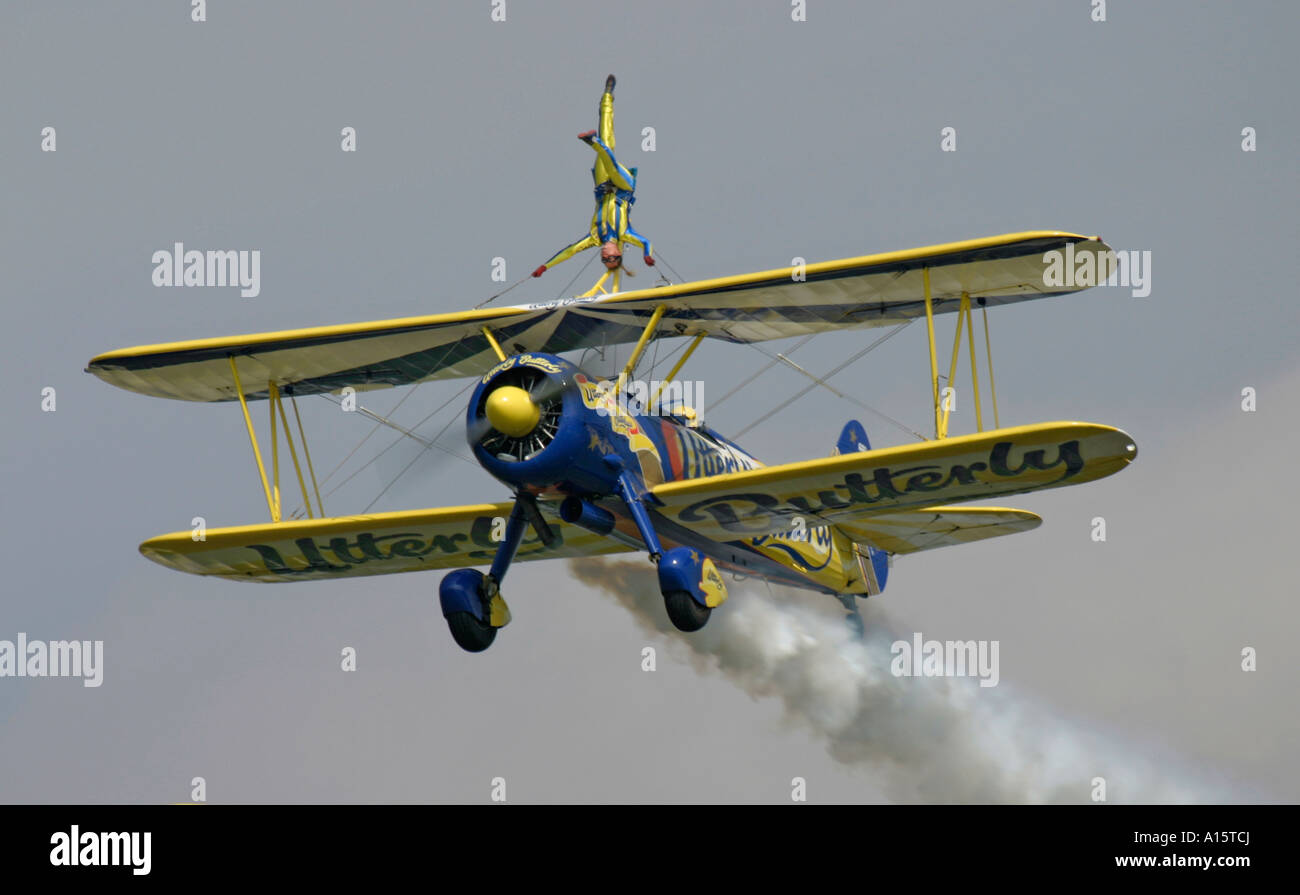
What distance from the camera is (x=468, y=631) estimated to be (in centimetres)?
2152

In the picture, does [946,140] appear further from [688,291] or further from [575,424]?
[575,424]

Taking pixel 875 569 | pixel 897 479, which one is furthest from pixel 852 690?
pixel 897 479

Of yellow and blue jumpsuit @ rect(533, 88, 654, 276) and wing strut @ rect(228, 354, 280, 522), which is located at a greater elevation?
yellow and blue jumpsuit @ rect(533, 88, 654, 276)

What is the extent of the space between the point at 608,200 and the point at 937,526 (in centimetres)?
547

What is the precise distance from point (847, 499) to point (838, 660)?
6.36m

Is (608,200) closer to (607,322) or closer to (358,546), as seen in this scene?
(607,322)

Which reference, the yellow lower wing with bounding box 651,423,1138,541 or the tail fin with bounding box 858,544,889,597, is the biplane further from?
the tail fin with bounding box 858,544,889,597

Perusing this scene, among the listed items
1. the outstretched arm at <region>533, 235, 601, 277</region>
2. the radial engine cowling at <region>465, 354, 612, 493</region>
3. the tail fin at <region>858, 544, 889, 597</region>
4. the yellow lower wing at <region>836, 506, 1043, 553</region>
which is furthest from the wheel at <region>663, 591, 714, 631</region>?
the tail fin at <region>858, 544, 889, 597</region>

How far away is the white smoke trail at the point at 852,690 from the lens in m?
26.5

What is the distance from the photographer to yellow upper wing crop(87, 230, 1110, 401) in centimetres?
2152

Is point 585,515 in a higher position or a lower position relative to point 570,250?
lower

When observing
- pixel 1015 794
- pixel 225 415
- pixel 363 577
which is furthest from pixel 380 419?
pixel 225 415

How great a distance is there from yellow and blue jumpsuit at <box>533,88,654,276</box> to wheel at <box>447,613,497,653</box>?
431 centimetres
